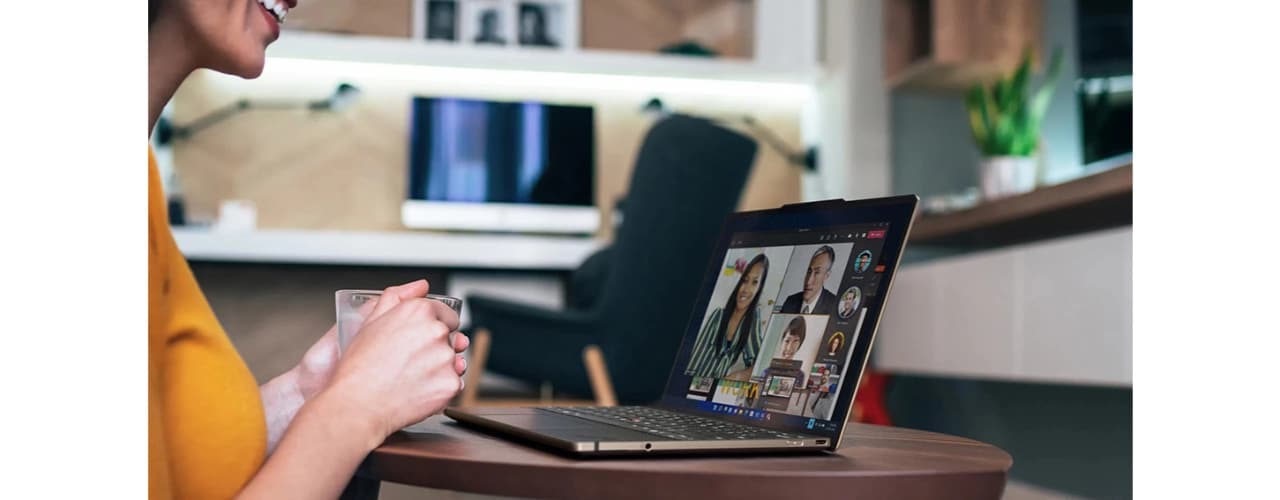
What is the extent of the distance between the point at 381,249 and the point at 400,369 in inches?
126

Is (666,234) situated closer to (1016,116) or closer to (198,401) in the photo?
(1016,116)

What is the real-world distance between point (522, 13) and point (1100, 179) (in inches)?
99.4

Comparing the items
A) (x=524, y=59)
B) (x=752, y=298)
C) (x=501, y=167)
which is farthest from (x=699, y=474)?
(x=501, y=167)

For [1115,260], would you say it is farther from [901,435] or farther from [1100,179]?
[901,435]

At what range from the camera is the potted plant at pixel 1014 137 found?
10.9ft

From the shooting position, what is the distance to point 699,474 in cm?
55

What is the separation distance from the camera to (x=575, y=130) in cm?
446

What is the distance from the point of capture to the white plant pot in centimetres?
330

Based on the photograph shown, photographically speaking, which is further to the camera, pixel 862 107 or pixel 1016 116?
pixel 862 107

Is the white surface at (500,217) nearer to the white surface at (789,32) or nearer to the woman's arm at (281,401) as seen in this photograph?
the white surface at (789,32)

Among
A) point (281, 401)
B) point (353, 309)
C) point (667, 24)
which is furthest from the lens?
point (667, 24)
